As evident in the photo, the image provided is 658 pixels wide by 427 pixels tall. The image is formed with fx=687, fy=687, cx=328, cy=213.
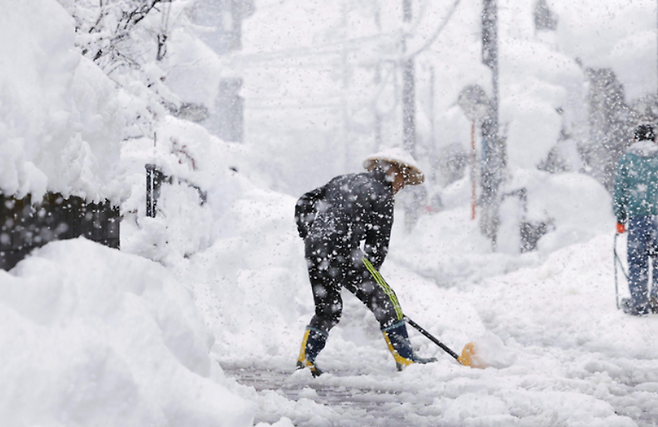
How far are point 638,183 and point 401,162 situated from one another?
3654 millimetres

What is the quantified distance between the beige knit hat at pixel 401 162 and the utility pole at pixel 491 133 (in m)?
11.8

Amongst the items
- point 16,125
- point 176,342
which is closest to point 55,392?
point 176,342

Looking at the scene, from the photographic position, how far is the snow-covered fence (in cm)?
219

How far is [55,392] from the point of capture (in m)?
1.91

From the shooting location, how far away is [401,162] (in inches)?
192

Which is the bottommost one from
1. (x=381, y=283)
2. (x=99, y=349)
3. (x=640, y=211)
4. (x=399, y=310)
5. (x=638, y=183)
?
(x=399, y=310)

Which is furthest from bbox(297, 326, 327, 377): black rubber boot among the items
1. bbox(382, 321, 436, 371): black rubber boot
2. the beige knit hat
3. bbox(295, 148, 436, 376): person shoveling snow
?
the beige knit hat

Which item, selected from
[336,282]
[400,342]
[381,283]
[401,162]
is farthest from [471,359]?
[401,162]

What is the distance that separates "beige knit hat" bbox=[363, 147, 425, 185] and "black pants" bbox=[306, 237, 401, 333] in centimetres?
66

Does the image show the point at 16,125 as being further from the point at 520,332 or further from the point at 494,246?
the point at 494,246

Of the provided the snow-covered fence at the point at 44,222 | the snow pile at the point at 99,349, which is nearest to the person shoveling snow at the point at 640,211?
the snow pile at the point at 99,349

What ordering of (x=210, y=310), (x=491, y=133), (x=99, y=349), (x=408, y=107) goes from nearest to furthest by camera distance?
(x=99, y=349) → (x=210, y=310) → (x=491, y=133) → (x=408, y=107)

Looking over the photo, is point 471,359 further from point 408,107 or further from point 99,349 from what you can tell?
point 408,107

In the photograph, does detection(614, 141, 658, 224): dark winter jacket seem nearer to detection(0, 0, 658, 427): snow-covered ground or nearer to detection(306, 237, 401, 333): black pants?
detection(0, 0, 658, 427): snow-covered ground
